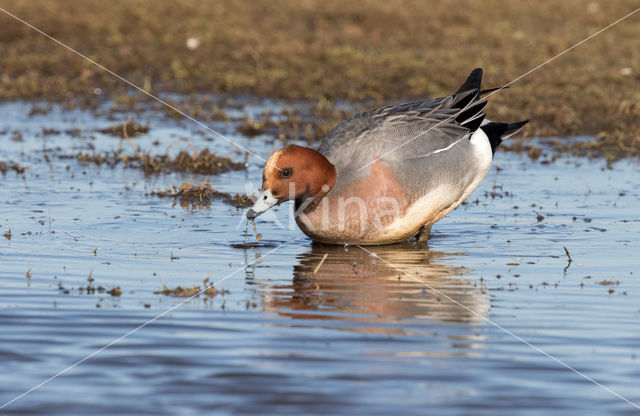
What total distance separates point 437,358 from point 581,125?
28.2 ft

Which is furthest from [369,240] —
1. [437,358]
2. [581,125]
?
[581,125]

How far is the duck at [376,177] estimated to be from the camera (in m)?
6.95

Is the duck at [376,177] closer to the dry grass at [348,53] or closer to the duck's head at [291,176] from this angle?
the duck's head at [291,176]

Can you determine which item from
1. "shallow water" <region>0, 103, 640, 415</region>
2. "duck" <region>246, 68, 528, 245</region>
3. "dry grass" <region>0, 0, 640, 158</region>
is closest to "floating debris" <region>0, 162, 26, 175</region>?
"shallow water" <region>0, 103, 640, 415</region>

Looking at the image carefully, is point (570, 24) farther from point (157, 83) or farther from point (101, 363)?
point (101, 363)

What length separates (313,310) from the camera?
18.3 ft

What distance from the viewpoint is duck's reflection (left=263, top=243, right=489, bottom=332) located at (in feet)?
18.1

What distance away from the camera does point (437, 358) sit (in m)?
4.70

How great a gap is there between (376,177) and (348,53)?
983 cm

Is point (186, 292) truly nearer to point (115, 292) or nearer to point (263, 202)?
point (115, 292)

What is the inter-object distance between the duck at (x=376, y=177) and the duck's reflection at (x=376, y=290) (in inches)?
8.7

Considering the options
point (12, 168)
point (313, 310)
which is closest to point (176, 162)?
point (12, 168)

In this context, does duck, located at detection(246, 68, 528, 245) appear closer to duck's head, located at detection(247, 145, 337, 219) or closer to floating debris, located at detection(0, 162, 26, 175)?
duck's head, located at detection(247, 145, 337, 219)

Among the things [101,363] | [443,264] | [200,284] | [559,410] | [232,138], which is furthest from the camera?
[232,138]
